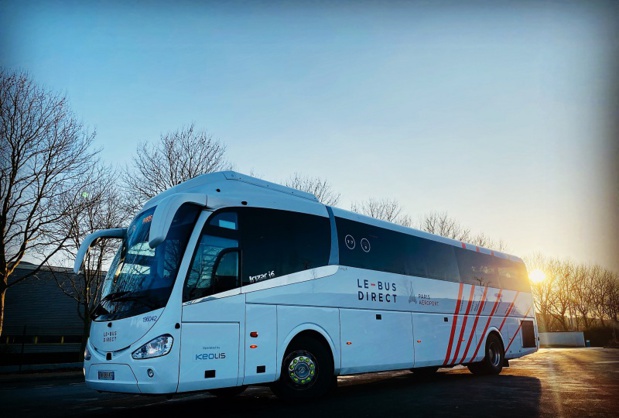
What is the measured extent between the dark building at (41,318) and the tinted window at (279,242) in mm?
25106

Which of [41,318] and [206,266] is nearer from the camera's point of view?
[206,266]

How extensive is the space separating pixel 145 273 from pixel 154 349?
44.1 inches

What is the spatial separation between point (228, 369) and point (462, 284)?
25.2ft

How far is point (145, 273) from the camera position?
23.1 ft

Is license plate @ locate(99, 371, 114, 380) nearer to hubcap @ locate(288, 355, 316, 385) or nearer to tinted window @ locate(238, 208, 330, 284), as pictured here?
tinted window @ locate(238, 208, 330, 284)

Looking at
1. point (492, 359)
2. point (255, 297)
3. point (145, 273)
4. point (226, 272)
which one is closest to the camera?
point (145, 273)

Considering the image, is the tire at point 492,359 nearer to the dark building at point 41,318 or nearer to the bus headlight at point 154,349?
the bus headlight at point 154,349

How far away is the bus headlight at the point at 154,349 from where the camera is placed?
6488 millimetres

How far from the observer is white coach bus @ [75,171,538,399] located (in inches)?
263

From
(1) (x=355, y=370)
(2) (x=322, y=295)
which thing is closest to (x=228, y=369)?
(2) (x=322, y=295)

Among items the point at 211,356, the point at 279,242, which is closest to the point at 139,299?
the point at 211,356

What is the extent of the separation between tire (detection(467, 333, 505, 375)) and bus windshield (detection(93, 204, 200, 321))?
948cm

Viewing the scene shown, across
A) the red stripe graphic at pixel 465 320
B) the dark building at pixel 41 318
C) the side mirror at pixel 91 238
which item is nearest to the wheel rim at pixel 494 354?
the red stripe graphic at pixel 465 320

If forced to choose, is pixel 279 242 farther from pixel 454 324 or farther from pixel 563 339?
pixel 563 339
